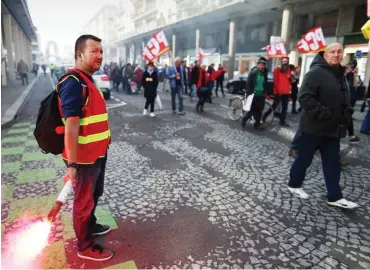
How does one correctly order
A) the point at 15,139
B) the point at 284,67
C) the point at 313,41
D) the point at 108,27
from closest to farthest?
the point at 15,139
the point at 284,67
the point at 313,41
the point at 108,27

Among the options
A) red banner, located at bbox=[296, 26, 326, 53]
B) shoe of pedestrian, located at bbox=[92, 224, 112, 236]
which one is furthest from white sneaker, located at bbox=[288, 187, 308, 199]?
red banner, located at bbox=[296, 26, 326, 53]

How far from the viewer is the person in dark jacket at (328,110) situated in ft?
10.6

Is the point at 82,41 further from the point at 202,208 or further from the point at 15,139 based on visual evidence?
the point at 15,139

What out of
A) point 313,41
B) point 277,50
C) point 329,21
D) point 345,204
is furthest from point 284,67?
point 329,21

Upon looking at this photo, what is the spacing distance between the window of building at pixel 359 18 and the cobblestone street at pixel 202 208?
48.5 ft

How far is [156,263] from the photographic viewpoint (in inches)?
95.7

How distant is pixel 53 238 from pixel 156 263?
1.05m

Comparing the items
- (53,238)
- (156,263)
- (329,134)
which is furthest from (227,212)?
(53,238)

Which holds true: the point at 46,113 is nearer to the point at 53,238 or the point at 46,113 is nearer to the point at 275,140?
the point at 53,238

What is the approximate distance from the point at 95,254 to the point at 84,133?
1.04 m

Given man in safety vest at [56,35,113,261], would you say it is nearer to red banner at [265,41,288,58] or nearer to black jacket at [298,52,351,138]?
black jacket at [298,52,351,138]

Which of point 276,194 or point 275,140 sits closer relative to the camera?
point 276,194

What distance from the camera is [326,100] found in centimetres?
328

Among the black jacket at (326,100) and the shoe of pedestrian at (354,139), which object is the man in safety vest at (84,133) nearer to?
the black jacket at (326,100)
